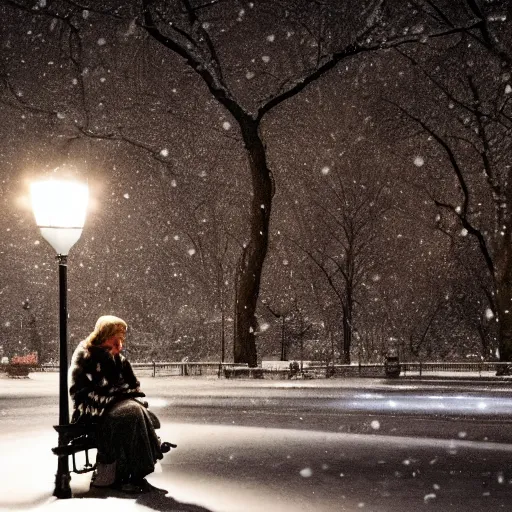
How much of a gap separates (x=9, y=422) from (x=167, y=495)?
892cm

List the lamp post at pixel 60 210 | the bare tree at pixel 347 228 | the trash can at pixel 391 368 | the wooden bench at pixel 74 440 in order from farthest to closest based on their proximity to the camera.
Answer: the bare tree at pixel 347 228 → the trash can at pixel 391 368 → the lamp post at pixel 60 210 → the wooden bench at pixel 74 440

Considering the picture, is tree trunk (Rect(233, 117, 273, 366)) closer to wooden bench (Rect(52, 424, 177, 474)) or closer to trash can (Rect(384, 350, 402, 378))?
trash can (Rect(384, 350, 402, 378))

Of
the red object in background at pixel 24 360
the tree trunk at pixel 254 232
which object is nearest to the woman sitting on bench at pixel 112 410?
the tree trunk at pixel 254 232

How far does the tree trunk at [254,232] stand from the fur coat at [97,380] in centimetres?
1985

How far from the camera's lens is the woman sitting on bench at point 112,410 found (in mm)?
8977

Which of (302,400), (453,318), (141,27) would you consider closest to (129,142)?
(141,27)

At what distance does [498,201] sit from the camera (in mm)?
32312

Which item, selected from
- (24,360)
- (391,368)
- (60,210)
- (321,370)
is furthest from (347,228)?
(60,210)

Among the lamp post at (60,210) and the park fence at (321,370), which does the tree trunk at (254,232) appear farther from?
the lamp post at (60,210)

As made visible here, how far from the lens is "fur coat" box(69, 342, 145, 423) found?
9062 mm

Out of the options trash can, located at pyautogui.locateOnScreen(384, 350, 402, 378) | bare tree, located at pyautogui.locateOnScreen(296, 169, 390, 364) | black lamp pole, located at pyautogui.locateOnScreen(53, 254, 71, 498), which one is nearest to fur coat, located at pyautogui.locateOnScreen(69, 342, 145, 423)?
black lamp pole, located at pyautogui.locateOnScreen(53, 254, 71, 498)

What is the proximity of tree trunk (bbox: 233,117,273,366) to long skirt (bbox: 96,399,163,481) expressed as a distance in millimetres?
19935

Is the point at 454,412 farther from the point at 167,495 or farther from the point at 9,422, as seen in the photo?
the point at 167,495

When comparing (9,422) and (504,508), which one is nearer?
(504,508)
